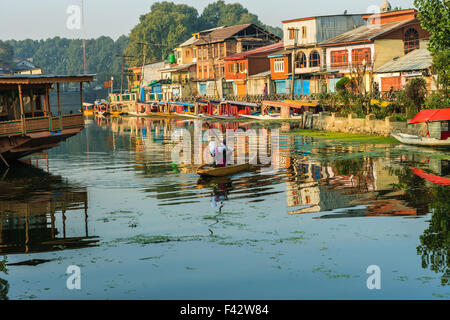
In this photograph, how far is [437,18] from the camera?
3888 cm

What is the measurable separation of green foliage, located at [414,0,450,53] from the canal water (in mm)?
9838

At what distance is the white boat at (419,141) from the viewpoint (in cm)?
3581

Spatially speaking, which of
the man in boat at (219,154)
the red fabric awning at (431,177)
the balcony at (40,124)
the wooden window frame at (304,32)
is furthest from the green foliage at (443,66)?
the wooden window frame at (304,32)

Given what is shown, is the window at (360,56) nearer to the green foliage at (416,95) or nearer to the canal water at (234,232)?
the green foliage at (416,95)

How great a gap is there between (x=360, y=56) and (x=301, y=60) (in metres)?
12.3

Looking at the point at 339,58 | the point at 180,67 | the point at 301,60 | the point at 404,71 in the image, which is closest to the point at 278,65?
the point at 301,60

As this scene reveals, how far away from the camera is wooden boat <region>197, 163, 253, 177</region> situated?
2706 centimetres

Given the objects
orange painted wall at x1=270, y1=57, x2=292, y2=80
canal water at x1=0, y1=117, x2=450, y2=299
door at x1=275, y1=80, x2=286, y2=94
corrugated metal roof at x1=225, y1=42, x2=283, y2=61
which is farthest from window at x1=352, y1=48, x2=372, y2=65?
canal water at x1=0, y1=117, x2=450, y2=299

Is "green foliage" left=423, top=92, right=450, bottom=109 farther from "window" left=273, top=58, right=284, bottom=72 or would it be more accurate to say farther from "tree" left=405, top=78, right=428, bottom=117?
"window" left=273, top=58, right=284, bottom=72

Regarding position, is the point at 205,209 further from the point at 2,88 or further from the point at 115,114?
the point at 115,114

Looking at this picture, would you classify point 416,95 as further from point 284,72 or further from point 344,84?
point 284,72

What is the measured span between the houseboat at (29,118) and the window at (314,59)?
43.0 metres

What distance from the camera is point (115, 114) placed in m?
115

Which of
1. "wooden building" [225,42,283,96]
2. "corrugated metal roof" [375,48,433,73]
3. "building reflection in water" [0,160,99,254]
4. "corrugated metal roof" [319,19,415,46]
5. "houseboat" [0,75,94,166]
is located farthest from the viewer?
"wooden building" [225,42,283,96]
